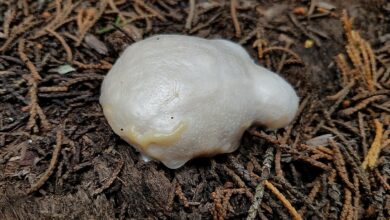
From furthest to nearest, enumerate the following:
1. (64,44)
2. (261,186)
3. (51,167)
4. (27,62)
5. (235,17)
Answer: (235,17) < (64,44) < (27,62) < (261,186) < (51,167)

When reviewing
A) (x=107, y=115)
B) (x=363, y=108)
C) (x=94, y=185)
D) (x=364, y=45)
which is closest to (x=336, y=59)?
(x=364, y=45)

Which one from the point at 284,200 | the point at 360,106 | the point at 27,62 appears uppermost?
the point at 27,62

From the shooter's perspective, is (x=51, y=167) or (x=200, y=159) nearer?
(x=51, y=167)

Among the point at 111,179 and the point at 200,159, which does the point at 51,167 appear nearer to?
the point at 111,179

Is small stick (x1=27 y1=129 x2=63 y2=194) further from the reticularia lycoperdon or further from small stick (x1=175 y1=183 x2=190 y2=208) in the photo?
small stick (x1=175 y1=183 x2=190 y2=208)

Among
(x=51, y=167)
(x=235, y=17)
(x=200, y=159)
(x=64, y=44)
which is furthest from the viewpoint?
(x=235, y=17)

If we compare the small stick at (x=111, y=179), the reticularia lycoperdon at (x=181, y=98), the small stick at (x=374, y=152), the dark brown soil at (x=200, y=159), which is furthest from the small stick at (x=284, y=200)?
the small stick at (x=111, y=179)

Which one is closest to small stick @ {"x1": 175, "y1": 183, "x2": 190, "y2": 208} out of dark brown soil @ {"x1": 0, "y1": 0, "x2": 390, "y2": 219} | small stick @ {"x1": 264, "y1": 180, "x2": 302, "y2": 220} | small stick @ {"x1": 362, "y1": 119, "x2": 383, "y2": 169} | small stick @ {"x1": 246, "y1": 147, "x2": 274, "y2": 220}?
dark brown soil @ {"x1": 0, "y1": 0, "x2": 390, "y2": 219}

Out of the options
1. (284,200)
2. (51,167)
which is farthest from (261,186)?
(51,167)

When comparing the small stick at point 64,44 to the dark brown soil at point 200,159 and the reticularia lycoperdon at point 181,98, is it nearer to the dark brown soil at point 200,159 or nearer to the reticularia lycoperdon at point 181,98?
the dark brown soil at point 200,159
